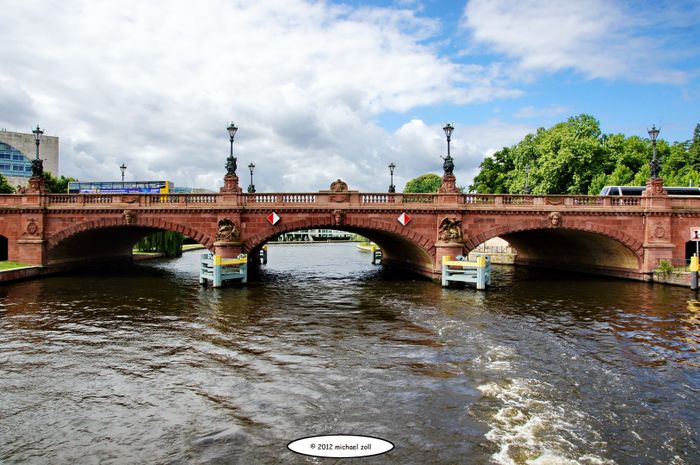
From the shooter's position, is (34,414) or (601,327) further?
(601,327)

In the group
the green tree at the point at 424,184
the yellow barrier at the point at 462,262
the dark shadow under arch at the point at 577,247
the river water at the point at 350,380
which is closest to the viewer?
the river water at the point at 350,380

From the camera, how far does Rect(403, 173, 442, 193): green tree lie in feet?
416

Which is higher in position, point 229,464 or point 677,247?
point 677,247

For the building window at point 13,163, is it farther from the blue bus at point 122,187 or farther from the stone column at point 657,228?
the stone column at point 657,228

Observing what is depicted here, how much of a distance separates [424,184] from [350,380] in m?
120

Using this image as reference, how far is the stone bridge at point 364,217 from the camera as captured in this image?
31031mm

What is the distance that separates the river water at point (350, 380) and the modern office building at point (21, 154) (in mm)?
102888

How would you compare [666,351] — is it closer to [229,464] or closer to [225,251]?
[229,464]

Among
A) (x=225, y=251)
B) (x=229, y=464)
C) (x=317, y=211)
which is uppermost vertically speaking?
(x=317, y=211)

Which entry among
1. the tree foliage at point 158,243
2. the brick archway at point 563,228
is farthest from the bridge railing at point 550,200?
the tree foliage at point 158,243

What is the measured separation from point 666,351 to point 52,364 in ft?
59.9

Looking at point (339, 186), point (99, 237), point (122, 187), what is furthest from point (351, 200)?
point (122, 187)

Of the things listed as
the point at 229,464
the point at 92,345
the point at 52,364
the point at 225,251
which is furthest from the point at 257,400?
the point at 225,251

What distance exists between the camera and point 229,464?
8.04m
